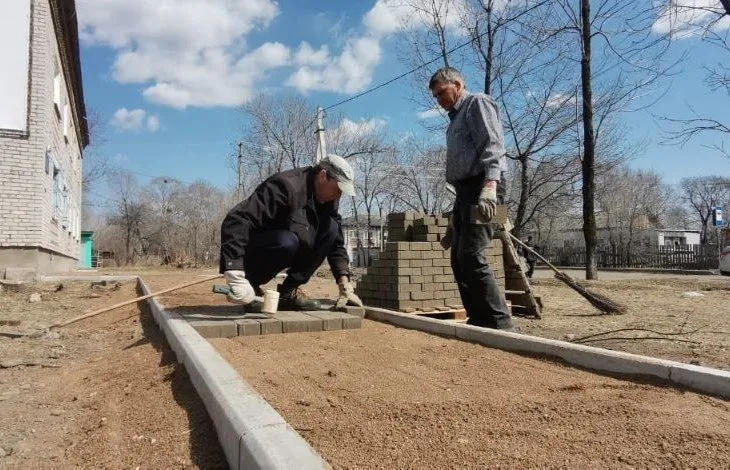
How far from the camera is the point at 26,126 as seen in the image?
32.7ft

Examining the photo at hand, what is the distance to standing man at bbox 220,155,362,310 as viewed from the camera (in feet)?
11.8

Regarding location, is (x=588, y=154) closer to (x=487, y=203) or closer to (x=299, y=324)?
(x=487, y=203)

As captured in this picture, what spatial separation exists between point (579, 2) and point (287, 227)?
12775 mm

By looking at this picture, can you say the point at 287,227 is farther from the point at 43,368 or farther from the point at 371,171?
the point at 371,171

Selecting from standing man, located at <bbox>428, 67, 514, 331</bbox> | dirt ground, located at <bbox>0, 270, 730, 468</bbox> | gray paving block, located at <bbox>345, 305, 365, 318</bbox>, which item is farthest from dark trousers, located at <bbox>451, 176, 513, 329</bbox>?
gray paving block, located at <bbox>345, 305, 365, 318</bbox>

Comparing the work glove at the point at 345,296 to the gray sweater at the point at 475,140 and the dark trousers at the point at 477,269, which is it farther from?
the gray sweater at the point at 475,140

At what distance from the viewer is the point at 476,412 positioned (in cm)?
195

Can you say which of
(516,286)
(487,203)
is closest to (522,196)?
(516,286)

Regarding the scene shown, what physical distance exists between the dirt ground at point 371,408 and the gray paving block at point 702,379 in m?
0.09

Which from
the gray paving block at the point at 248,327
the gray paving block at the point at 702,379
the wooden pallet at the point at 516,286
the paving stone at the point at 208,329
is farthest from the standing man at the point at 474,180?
the wooden pallet at the point at 516,286

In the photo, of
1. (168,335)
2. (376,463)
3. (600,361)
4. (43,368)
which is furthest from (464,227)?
(43,368)

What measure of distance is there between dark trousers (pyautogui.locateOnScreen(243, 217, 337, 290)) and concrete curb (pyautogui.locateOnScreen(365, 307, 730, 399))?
1.08m

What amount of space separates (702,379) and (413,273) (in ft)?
11.4

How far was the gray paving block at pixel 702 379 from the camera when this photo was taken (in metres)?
2.16
